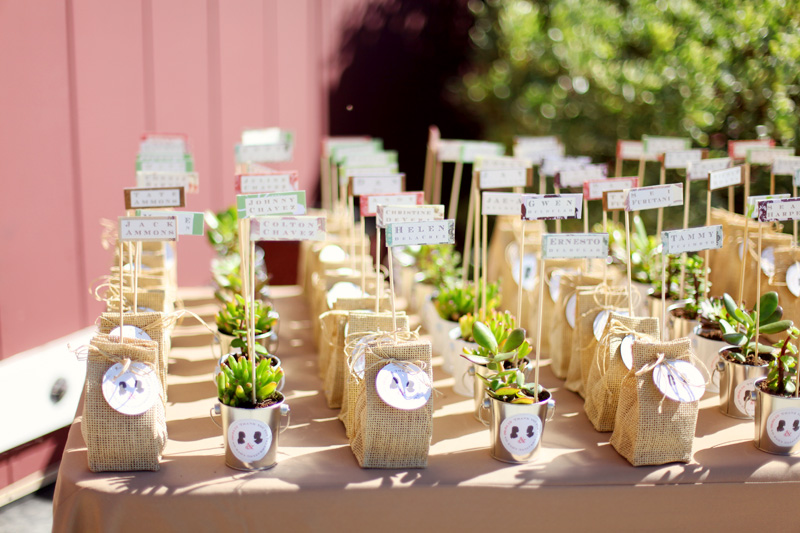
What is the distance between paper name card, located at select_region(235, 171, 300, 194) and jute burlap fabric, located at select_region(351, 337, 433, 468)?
0.79 metres

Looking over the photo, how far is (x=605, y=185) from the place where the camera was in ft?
7.56

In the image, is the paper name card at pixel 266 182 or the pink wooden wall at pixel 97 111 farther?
the pink wooden wall at pixel 97 111

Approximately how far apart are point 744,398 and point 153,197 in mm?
1734

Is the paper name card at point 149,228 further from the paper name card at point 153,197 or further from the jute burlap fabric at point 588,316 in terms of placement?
the jute burlap fabric at point 588,316

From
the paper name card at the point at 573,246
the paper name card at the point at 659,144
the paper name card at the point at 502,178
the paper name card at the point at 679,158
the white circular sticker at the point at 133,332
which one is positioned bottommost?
the white circular sticker at the point at 133,332

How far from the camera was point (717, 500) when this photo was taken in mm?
1697

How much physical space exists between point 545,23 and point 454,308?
314 centimetres

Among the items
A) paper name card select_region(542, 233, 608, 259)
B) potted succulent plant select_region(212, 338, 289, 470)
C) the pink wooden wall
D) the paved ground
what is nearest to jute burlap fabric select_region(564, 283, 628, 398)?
paper name card select_region(542, 233, 608, 259)

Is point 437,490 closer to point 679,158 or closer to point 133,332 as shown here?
point 133,332

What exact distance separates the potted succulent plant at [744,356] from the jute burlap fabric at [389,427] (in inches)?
35.9

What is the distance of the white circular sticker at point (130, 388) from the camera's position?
162 cm

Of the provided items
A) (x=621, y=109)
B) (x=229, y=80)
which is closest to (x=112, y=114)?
(x=229, y=80)

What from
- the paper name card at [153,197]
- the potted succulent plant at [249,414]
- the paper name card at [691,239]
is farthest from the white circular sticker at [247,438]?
the paper name card at [691,239]

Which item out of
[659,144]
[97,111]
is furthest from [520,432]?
[97,111]
